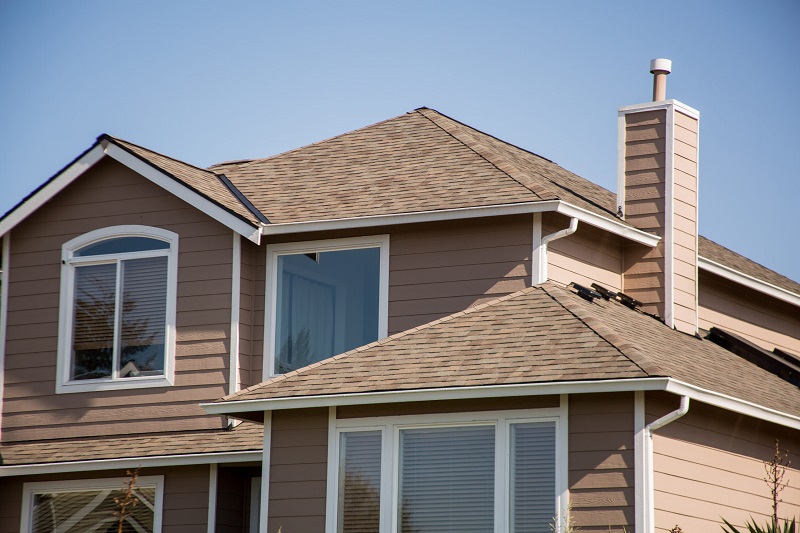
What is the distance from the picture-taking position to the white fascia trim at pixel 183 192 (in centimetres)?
1608

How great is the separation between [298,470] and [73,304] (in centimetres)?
484

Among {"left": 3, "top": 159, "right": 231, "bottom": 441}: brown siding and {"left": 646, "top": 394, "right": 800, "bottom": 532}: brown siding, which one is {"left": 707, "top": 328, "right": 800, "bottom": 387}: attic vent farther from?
{"left": 3, "top": 159, "right": 231, "bottom": 441}: brown siding

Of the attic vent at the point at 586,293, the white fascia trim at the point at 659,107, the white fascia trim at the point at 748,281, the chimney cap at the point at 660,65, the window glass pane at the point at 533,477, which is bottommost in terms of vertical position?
the window glass pane at the point at 533,477

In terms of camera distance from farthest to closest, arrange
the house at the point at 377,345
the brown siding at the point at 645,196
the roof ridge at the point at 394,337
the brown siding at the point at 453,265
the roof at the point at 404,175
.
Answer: the brown siding at the point at 645,196 < the roof at the point at 404,175 < the brown siding at the point at 453,265 < the roof ridge at the point at 394,337 < the house at the point at 377,345

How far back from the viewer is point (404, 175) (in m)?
17.1

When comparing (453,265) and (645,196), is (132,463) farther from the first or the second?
(645,196)

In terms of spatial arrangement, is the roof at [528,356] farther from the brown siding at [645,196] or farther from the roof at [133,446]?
the roof at [133,446]

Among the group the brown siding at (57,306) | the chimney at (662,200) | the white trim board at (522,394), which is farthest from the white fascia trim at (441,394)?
the chimney at (662,200)

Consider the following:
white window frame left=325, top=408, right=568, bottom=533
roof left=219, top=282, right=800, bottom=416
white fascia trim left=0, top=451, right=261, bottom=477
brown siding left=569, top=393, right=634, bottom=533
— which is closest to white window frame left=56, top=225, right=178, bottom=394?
white fascia trim left=0, top=451, right=261, bottom=477

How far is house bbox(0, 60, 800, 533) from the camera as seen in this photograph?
12844 mm

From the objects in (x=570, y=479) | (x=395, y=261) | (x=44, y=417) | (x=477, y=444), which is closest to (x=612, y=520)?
(x=570, y=479)

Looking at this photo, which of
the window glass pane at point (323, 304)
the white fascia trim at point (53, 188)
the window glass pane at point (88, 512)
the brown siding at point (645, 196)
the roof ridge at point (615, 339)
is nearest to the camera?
the roof ridge at point (615, 339)

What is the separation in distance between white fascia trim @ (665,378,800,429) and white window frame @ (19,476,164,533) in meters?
7.02

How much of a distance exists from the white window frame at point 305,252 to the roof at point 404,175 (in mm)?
373
